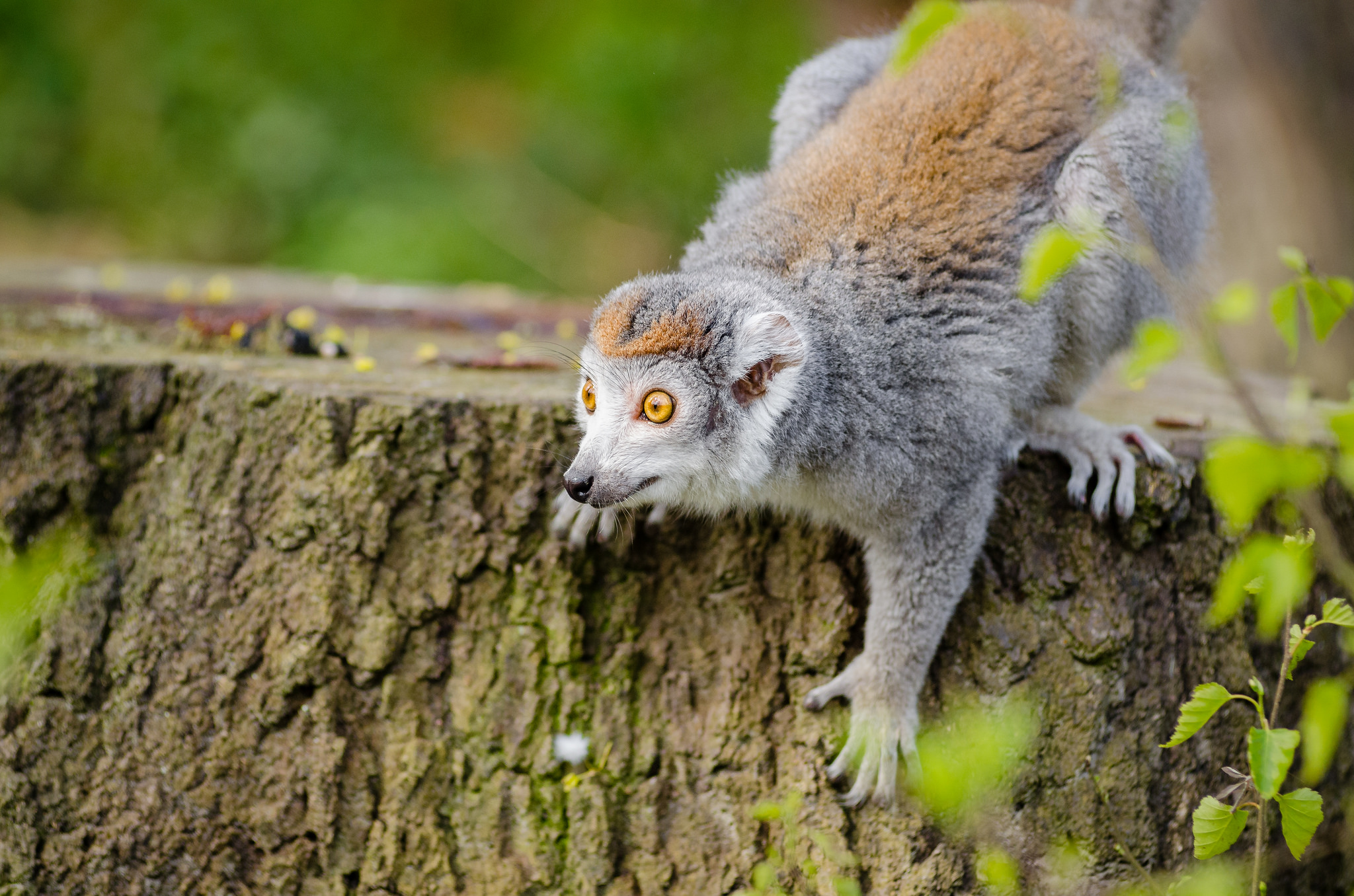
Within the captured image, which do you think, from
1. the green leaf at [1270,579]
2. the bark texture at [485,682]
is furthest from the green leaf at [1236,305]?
the bark texture at [485,682]

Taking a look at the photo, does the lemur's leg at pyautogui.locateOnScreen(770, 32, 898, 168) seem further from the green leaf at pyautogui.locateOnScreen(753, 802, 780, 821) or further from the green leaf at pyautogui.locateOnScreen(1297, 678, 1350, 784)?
the green leaf at pyautogui.locateOnScreen(1297, 678, 1350, 784)

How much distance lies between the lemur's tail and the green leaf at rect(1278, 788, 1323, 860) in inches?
158

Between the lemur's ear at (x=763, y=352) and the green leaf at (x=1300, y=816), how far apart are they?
177 centimetres

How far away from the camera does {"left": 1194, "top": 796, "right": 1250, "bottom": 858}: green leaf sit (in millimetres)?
2791

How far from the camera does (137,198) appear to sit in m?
13.4

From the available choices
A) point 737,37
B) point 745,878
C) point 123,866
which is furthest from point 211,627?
point 737,37

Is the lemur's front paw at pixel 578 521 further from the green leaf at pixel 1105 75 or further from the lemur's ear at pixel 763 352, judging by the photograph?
the green leaf at pixel 1105 75

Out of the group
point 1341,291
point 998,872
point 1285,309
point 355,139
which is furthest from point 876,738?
point 355,139

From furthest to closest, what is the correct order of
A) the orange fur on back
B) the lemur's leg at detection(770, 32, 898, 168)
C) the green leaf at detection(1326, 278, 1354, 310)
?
the lemur's leg at detection(770, 32, 898, 168) < the orange fur on back < the green leaf at detection(1326, 278, 1354, 310)

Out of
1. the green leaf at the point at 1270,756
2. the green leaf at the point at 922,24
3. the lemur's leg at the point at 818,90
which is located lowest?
the green leaf at the point at 1270,756

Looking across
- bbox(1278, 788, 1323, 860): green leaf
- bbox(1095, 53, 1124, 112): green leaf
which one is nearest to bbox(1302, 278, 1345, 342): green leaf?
bbox(1278, 788, 1323, 860): green leaf

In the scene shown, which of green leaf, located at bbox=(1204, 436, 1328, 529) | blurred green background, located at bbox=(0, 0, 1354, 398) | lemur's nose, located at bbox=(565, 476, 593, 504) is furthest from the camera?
blurred green background, located at bbox=(0, 0, 1354, 398)

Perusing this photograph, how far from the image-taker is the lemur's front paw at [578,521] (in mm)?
3996

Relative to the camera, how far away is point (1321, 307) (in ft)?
8.75
